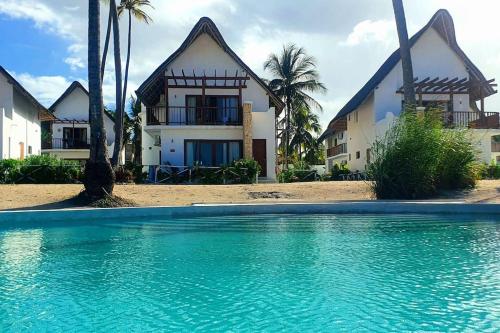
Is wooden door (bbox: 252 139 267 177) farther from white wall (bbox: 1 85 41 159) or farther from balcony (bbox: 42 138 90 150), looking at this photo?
balcony (bbox: 42 138 90 150)

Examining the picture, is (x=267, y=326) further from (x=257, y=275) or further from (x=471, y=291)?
(x=471, y=291)

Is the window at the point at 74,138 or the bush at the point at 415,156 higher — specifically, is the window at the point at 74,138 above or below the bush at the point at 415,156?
above

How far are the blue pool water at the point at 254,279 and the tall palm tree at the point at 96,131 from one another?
362 centimetres

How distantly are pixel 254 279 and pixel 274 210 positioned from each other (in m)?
Result: 6.84

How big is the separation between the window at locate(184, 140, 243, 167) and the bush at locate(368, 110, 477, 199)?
1200 centimetres

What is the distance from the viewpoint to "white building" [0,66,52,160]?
26.1m

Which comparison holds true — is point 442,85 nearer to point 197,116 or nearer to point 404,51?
point 404,51

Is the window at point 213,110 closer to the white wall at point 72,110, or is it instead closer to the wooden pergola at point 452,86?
the wooden pergola at point 452,86

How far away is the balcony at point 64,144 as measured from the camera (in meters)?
41.7

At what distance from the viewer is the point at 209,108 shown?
82.2 ft

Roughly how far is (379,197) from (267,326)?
11.3m

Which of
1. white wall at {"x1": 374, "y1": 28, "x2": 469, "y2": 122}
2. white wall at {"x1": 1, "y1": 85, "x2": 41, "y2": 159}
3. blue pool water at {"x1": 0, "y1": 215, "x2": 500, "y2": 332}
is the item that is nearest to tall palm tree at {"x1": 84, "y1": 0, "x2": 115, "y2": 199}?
blue pool water at {"x1": 0, "y1": 215, "x2": 500, "y2": 332}

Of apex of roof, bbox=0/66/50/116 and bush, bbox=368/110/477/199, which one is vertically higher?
apex of roof, bbox=0/66/50/116

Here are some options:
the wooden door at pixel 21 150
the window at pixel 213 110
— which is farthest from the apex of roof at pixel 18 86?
the window at pixel 213 110
